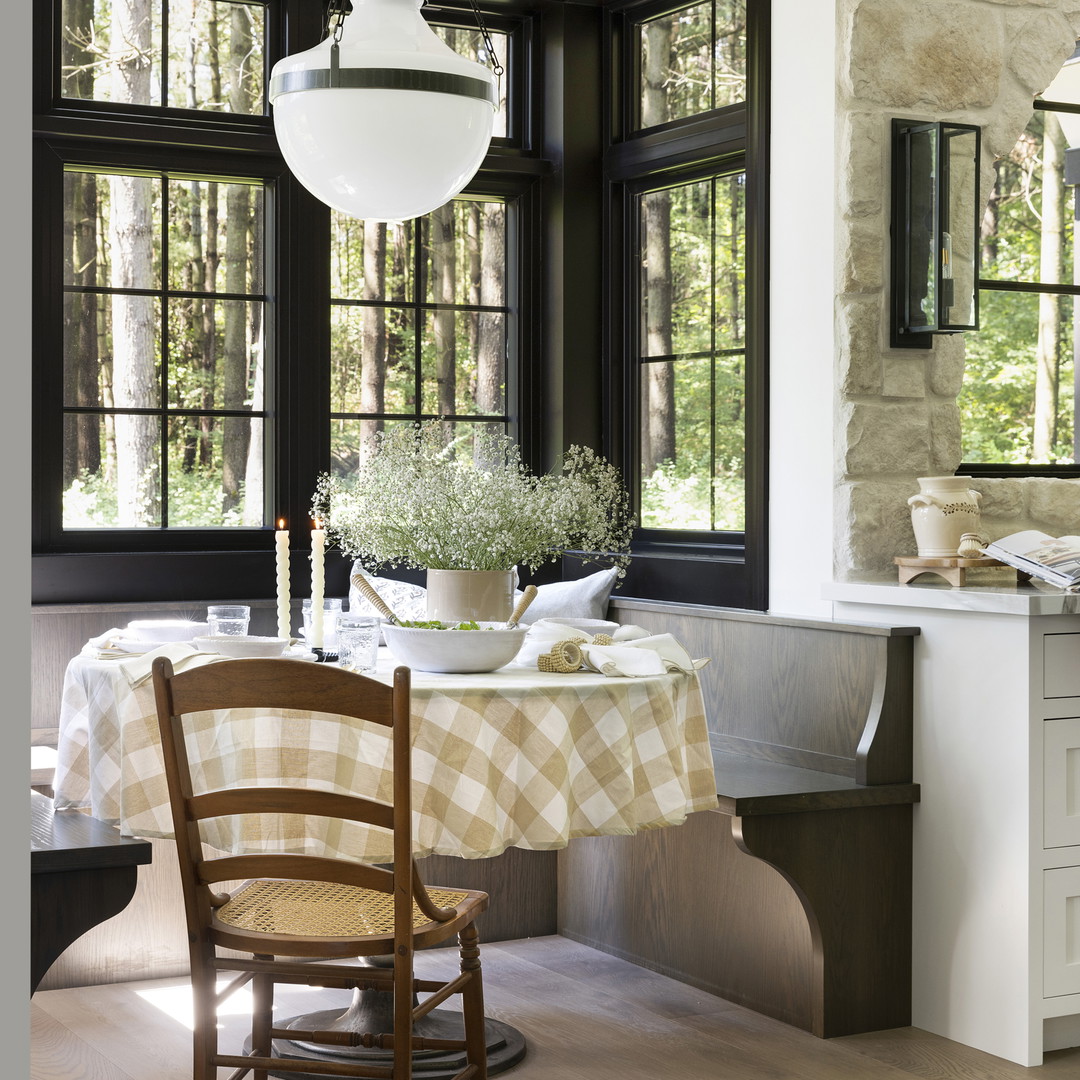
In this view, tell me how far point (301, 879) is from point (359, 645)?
584 mm

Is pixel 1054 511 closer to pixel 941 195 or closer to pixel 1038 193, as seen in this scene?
pixel 941 195

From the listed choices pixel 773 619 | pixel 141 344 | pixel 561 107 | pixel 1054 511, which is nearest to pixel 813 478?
pixel 773 619

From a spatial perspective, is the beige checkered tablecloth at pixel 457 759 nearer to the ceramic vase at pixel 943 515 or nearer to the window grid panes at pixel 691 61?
the ceramic vase at pixel 943 515

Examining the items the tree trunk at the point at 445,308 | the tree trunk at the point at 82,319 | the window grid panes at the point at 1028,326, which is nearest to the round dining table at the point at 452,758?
the tree trunk at the point at 82,319

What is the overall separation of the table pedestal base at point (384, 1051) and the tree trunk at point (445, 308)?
6.92 feet

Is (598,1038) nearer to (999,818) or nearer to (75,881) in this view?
(999,818)

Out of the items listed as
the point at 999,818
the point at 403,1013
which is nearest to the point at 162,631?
the point at 403,1013

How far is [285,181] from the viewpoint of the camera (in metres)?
4.34

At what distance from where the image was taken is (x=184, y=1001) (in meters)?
3.43

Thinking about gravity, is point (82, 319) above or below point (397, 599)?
above

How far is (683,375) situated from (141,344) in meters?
1.64

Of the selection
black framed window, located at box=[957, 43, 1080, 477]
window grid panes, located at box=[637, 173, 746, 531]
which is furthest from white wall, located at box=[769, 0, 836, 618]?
black framed window, located at box=[957, 43, 1080, 477]

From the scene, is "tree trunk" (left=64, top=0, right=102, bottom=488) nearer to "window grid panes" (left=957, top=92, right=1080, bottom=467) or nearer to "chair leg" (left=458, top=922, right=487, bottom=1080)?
"chair leg" (left=458, top=922, right=487, bottom=1080)

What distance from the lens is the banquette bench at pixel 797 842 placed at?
126 inches
